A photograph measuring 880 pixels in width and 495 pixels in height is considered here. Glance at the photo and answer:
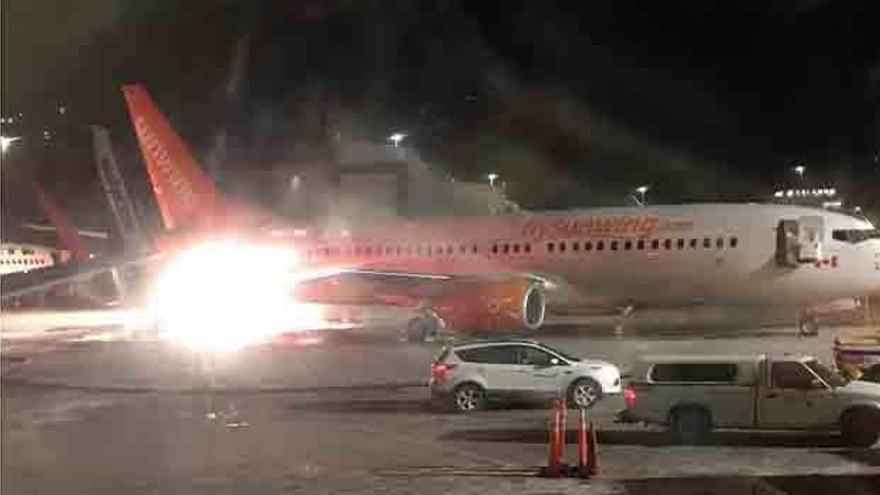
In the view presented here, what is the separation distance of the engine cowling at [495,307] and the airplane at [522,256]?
0.15 feet

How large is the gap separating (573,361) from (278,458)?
777 centimetres

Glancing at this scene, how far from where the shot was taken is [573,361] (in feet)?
81.4

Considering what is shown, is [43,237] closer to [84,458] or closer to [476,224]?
[476,224]

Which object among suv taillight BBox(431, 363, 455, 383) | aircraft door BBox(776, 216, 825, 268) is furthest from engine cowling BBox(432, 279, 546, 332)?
suv taillight BBox(431, 363, 455, 383)

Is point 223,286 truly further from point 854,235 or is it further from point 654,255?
point 854,235

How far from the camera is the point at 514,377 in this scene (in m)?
24.5

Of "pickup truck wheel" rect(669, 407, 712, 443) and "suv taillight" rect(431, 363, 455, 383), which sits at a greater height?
"suv taillight" rect(431, 363, 455, 383)

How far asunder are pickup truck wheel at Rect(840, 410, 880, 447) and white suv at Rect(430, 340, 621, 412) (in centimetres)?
600

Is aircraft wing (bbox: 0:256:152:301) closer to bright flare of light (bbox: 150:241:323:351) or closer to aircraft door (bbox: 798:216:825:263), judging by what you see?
aircraft door (bbox: 798:216:825:263)

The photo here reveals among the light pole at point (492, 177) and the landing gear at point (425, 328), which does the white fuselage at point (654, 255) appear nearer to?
the landing gear at point (425, 328)

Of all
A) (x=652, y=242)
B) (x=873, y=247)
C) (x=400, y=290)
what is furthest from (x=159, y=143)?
(x=873, y=247)

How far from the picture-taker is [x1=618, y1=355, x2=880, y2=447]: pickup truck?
19.4 meters

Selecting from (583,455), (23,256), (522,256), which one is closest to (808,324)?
(522,256)

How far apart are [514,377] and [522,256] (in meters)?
19.8
